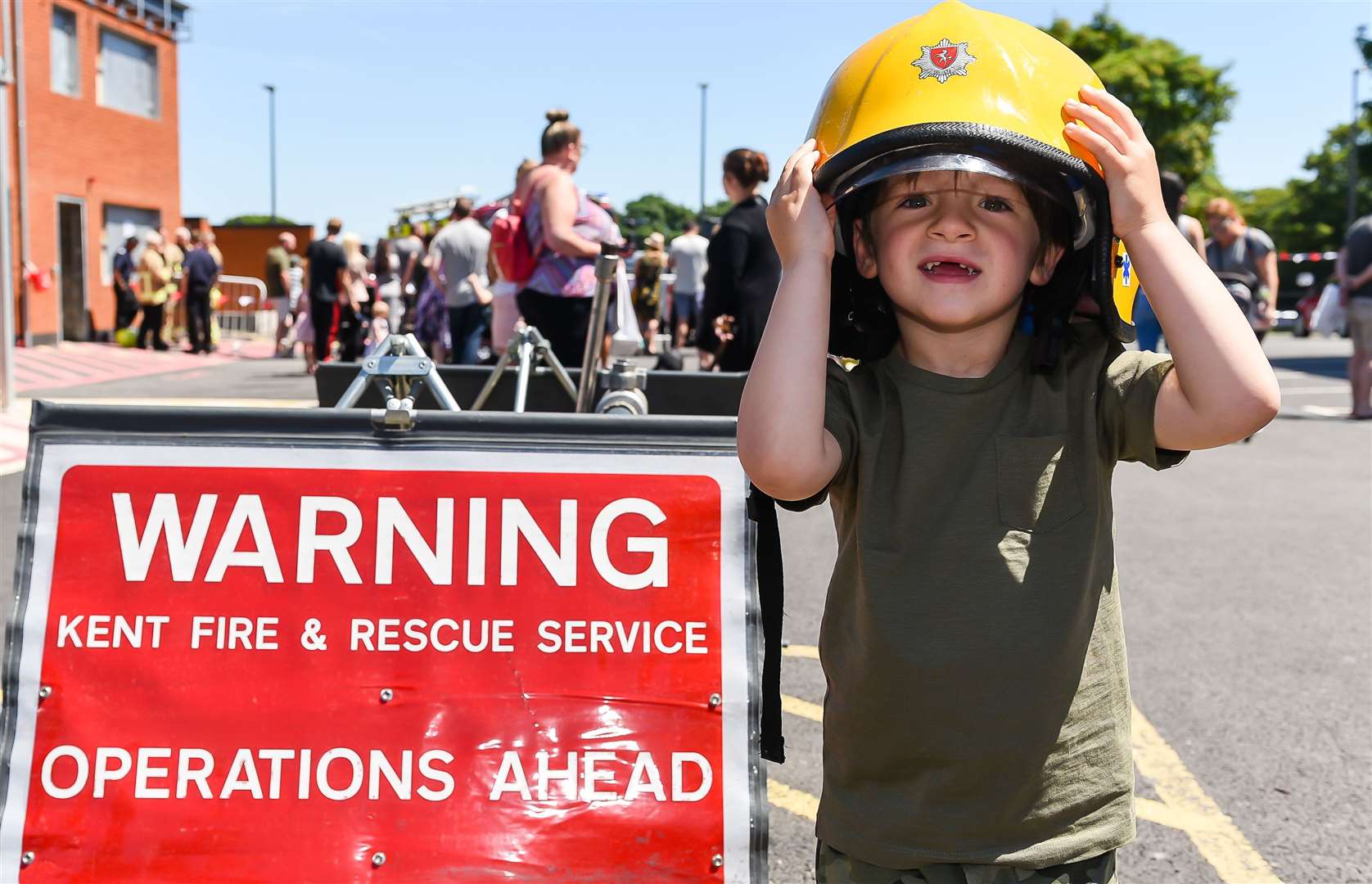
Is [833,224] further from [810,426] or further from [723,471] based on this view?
[723,471]

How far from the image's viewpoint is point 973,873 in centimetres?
179

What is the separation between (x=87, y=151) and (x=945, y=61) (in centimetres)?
2796

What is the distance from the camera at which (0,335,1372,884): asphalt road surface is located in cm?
347

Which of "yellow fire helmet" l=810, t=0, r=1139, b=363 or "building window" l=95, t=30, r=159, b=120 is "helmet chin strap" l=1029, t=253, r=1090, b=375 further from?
"building window" l=95, t=30, r=159, b=120

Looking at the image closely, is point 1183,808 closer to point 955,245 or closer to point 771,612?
point 771,612

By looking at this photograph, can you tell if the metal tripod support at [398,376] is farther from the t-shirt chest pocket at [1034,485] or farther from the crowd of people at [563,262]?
the crowd of people at [563,262]

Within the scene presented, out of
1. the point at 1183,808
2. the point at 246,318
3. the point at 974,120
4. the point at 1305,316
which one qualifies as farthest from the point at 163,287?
the point at 1305,316

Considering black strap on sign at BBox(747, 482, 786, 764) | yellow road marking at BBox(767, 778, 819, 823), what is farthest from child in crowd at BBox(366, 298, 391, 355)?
black strap on sign at BBox(747, 482, 786, 764)

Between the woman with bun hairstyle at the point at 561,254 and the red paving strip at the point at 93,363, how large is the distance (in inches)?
404

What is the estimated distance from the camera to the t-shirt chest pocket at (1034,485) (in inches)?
72.0

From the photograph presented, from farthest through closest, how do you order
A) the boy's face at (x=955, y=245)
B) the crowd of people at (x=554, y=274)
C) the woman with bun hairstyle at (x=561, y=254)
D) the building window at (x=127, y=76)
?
the building window at (x=127, y=76) < the crowd of people at (x=554, y=274) < the woman with bun hairstyle at (x=561, y=254) < the boy's face at (x=955, y=245)

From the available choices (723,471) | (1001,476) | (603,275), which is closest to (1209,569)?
(603,275)

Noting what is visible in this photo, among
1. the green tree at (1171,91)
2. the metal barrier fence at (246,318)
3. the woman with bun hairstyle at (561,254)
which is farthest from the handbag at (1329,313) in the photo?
the green tree at (1171,91)

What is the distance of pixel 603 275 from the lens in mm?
3621
